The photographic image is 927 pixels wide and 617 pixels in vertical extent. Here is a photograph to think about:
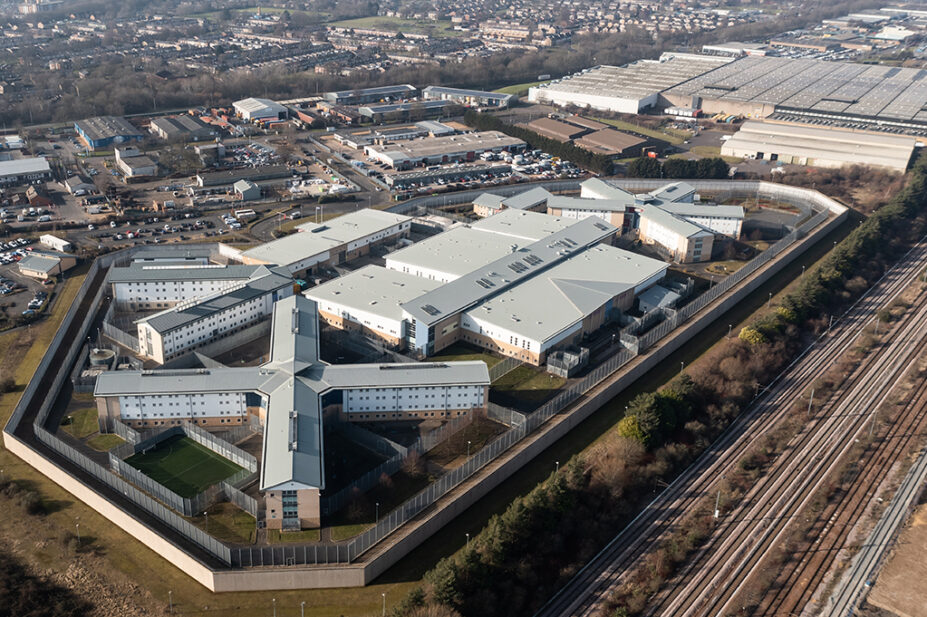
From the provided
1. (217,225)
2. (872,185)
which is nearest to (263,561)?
(217,225)

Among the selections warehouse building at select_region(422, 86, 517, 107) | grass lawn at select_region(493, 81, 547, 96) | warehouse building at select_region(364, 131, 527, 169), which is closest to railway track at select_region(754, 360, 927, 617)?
warehouse building at select_region(364, 131, 527, 169)

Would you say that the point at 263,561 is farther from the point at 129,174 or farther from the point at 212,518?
the point at 129,174

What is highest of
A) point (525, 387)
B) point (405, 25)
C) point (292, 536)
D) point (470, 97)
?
point (405, 25)

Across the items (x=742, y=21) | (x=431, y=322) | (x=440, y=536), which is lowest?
(x=440, y=536)

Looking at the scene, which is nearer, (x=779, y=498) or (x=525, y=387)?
(x=779, y=498)

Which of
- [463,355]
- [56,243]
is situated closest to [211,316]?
[463,355]

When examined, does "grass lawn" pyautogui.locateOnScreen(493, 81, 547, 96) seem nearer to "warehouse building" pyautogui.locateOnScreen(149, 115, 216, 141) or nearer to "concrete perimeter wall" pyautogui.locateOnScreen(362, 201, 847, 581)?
"warehouse building" pyautogui.locateOnScreen(149, 115, 216, 141)

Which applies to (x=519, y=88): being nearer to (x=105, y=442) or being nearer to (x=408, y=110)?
(x=408, y=110)
